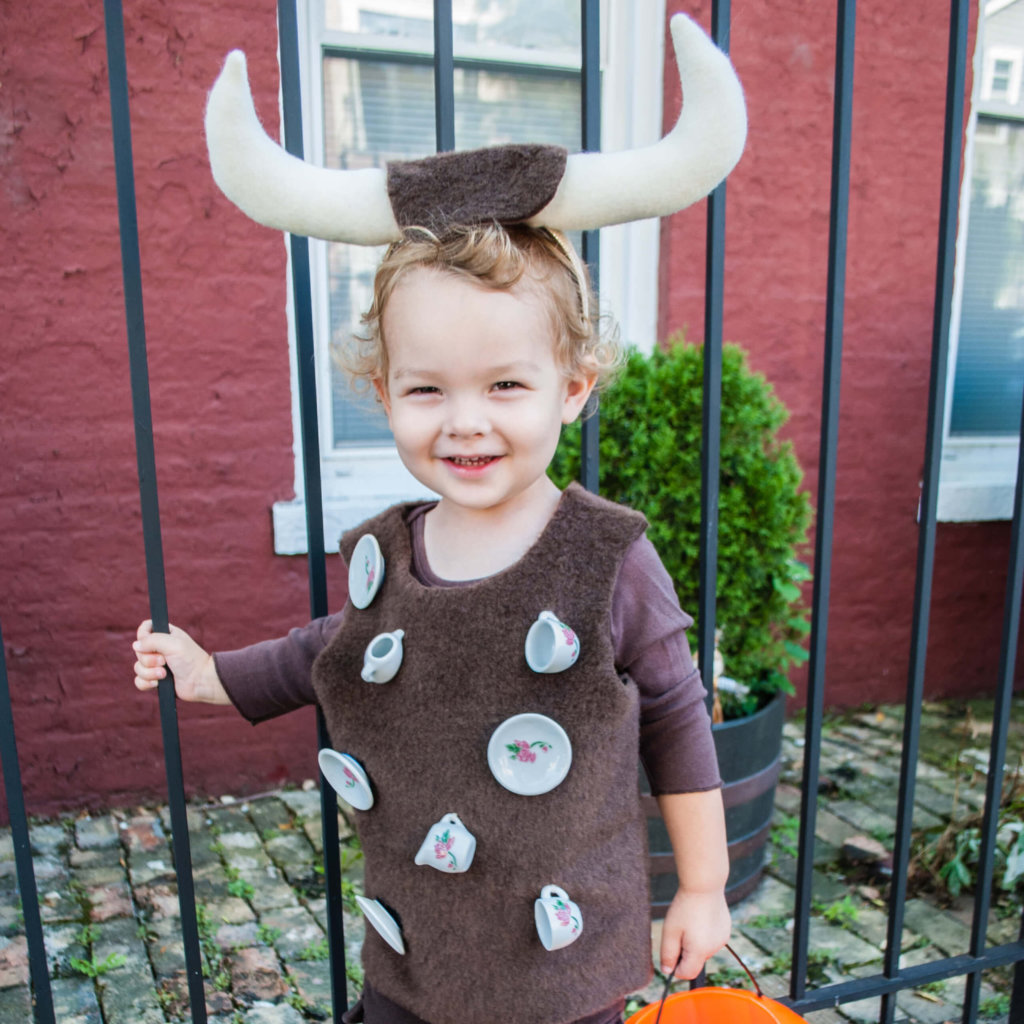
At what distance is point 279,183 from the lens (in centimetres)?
104

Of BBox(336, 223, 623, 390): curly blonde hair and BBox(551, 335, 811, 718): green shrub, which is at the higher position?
BBox(336, 223, 623, 390): curly blonde hair

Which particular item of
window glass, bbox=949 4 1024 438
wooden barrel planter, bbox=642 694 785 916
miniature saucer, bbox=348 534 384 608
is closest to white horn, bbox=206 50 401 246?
miniature saucer, bbox=348 534 384 608

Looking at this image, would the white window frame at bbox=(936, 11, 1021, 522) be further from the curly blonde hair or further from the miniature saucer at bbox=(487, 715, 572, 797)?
Answer: the miniature saucer at bbox=(487, 715, 572, 797)

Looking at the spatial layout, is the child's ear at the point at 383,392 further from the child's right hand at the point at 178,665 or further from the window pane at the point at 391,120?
the window pane at the point at 391,120

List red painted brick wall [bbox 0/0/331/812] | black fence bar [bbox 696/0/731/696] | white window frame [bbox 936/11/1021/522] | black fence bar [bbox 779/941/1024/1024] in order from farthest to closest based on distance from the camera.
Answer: white window frame [bbox 936/11/1021/522] < red painted brick wall [bbox 0/0/331/812] < black fence bar [bbox 779/941/1024/1024] < black fence bar [bbox 696/0/731/696]

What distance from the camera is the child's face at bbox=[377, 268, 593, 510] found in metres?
1.06

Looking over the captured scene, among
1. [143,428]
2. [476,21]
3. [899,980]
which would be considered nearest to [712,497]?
[143,428]

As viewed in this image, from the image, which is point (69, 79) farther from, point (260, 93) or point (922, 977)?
point (922, 977)

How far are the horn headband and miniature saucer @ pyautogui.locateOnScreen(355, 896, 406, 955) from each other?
865mm

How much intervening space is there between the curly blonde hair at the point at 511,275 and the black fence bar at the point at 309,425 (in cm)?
8

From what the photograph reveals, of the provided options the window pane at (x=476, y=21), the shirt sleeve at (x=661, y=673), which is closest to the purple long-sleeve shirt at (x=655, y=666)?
the shirt sleeve at (x=661, y=673)

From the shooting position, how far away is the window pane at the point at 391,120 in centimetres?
348

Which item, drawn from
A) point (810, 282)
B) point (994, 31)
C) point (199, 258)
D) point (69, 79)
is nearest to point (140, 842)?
point (199, 258)

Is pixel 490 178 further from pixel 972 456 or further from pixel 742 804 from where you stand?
pixel 972 456
